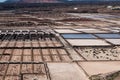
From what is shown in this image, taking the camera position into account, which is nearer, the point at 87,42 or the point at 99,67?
the point at 99,67

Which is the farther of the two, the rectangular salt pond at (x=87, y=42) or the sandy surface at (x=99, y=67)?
the rectangular salt pond at (x=87, y=42)

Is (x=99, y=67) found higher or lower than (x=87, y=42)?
higher

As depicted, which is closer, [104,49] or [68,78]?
[68,78]

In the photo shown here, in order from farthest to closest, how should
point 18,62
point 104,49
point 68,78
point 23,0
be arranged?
point 23,0 < point 104,49 < point 18,62 < point 68,78

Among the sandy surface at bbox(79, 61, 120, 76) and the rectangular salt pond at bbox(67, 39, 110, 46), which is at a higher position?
the sandy surface at bbox(79, 61, 120, 76)

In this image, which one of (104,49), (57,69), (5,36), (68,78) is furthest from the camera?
(5,36)

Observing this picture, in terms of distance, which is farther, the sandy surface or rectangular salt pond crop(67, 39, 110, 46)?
rectangular salt pond crop(67, 39, 110, 46)

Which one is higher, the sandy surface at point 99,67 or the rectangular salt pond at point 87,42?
the sandy surface at point 99,67

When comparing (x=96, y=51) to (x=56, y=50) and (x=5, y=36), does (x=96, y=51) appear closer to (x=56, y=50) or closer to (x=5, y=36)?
(x=56, y=50)

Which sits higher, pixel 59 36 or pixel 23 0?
pixel 59 36

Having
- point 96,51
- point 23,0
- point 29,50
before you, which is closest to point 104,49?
point 96,51
